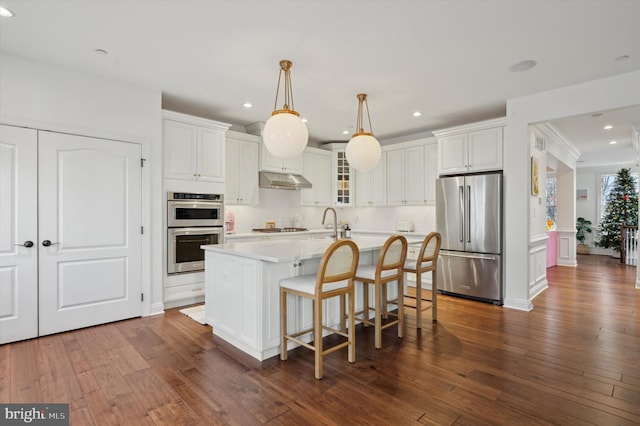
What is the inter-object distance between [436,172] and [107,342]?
5.03 m

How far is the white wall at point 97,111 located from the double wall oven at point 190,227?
168mm

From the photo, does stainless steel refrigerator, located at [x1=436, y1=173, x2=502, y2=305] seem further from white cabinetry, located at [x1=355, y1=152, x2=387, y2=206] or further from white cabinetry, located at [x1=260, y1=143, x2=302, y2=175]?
white cabinetry, located at [x1=260, y1=143, x2=302, y2=175]

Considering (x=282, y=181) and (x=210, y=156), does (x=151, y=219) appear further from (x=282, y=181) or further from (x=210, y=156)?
(x=282, y=181)

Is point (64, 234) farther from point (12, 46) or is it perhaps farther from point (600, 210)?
point (600, 210)

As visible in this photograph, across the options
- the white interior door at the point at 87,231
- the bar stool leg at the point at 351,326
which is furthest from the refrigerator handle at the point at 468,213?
the white interior door at the point at 87,231

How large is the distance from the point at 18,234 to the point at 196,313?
193cm

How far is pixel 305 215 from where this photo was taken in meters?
6.72

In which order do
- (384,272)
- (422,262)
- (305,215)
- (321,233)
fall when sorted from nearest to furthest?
1. (384,272)
2. (422,262)
3. (321,233)
4. (305,215)

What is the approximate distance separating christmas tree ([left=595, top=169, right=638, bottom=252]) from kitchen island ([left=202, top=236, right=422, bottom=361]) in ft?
30.3

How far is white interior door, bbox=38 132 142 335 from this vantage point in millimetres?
3404

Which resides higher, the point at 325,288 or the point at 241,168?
the point at 241,168

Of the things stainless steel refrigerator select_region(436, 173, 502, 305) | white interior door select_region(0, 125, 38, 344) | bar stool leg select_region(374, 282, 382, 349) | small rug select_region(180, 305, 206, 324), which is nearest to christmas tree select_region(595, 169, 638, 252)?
stainless steel refrigerator select_region(436, 173, 502, 305)

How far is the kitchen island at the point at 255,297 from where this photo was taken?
9.03 ft

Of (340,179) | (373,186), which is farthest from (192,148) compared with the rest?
(373,186)
